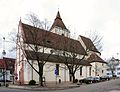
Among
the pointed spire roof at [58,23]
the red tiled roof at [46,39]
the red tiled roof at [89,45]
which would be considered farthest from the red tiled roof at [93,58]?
the pointed spire roof at [58,23]

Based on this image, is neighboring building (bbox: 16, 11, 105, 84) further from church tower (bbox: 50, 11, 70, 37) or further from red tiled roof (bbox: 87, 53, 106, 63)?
red tiled roof (bbox: 87, 53, 106, 63)

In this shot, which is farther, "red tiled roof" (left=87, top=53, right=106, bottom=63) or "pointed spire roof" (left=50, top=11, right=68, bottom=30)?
"red tiled roof" (left=87, top=53, right=106, bottom=63)

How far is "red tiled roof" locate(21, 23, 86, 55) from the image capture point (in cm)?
5152

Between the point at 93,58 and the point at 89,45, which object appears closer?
the point at 89,45

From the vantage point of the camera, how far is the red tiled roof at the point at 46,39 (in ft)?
169

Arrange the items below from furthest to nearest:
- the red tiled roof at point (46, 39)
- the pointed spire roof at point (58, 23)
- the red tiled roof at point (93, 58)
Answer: the red tiled roof at point (93, 58), the pointed spire roof at point (58, 23), the red tiled roof at point (46, 39)

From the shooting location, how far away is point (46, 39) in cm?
6131

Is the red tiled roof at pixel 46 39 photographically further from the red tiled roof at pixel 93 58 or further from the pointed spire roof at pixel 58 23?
the pointed spire roof at pixel 58 23

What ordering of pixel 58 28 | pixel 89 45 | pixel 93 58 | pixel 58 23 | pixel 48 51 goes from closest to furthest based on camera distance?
pixel 48 51
pixel 89 45
pixel 58 28
pixel 58 23
pixel 93 58

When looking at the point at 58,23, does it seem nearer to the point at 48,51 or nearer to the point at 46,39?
the point at 48,51

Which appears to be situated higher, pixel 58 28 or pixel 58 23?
pixel 58 23

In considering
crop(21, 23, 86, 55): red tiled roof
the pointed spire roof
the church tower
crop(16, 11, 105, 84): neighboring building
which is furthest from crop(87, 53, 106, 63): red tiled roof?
the pointed spire roof

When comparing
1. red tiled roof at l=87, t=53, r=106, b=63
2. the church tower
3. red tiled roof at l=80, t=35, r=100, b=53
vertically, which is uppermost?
the church tower

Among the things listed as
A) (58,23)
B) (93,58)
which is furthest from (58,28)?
(93,58)
